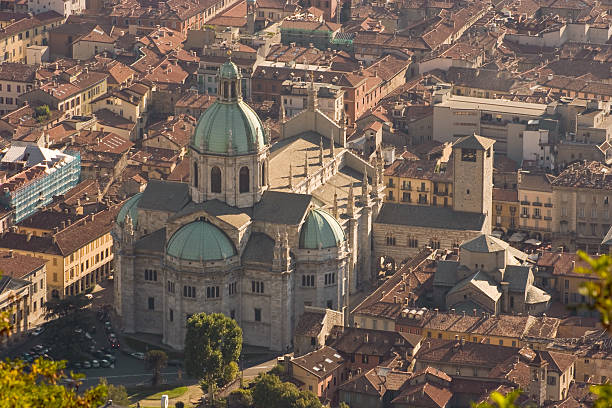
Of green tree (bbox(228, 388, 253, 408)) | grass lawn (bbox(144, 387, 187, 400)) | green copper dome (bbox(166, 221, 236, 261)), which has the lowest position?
grass lawn (bbox(144, 387, 187, 400))

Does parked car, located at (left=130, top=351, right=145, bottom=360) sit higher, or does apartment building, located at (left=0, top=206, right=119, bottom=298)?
apartment building, located at (left=0, top=206, right=119, bottom=298)

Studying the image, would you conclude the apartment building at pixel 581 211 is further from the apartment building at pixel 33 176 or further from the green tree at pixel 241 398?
the apartment building at pixel 33 176

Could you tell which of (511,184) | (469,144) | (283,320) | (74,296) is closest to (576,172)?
(511,184)

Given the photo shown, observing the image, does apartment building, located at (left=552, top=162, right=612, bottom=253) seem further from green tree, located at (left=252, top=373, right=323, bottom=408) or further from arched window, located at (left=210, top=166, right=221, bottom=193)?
green tree, located at (left=252, top=373, right=323, bottom=408)

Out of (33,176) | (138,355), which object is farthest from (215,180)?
(33,176)

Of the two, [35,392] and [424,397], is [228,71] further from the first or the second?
[35,392]

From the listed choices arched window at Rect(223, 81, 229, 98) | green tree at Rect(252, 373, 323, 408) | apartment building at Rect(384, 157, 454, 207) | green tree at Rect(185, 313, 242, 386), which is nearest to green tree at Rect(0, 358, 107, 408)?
green tree at Rect(252, 373, 323, 408)

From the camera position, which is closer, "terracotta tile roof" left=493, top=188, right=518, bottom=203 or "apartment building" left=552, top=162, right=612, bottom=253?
"apartment building" left=552, top=162, right=612, bottom=253
